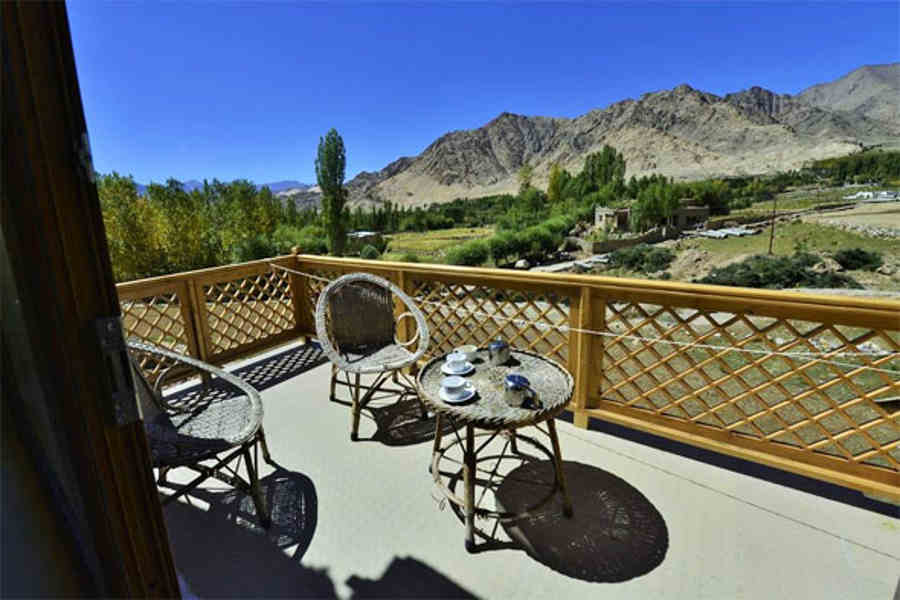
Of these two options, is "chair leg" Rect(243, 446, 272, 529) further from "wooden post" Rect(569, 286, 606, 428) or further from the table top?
"wooden post" Rect(569, 286, 606, 428)

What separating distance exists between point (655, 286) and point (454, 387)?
3.76 feet

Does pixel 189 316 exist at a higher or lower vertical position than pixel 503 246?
higher

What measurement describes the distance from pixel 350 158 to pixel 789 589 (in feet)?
72.7

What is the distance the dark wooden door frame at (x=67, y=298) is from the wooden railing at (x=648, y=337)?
191 centimetres

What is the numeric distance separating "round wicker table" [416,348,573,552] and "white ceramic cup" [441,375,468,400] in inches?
1.7

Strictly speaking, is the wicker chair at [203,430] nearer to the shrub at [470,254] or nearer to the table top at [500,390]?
the table top at [500,390]

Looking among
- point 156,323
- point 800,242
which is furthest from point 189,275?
point 800,242

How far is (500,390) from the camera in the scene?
1.73 meters

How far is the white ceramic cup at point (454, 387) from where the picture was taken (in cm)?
166

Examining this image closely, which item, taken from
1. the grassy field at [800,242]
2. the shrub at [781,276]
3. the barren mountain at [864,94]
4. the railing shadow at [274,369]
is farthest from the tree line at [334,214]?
the barren mountain at [864,94]

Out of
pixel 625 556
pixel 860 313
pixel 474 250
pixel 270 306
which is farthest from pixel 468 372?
pixel 474 250

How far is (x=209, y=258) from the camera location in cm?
1473

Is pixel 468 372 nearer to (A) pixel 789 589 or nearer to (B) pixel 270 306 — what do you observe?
(A) pixel 789 589

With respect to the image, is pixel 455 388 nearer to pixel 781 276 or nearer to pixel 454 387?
pixel 454 387
